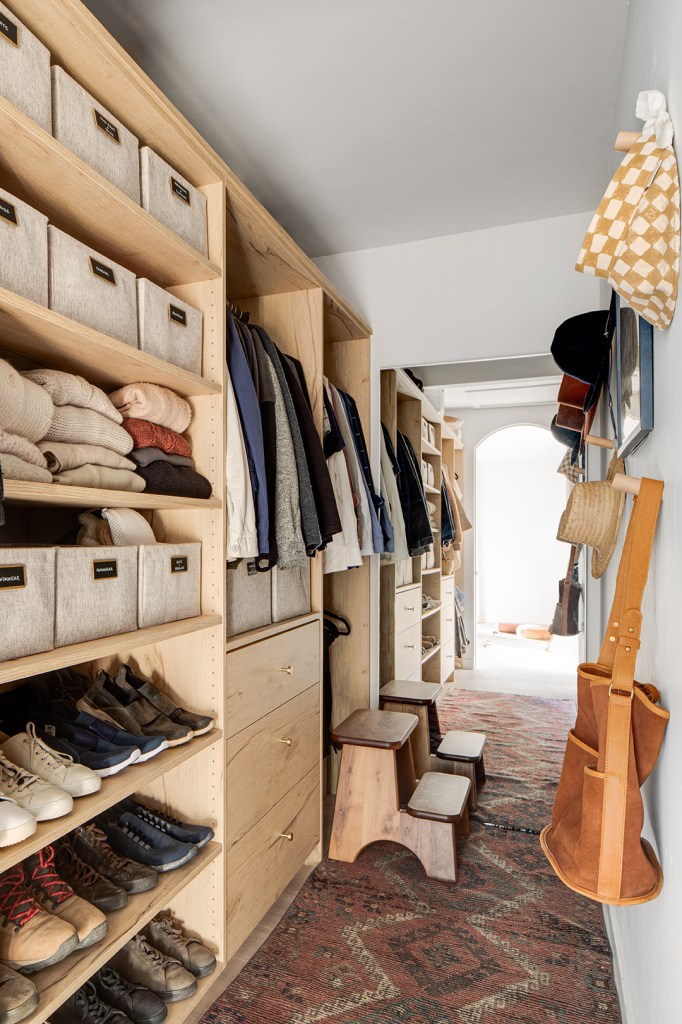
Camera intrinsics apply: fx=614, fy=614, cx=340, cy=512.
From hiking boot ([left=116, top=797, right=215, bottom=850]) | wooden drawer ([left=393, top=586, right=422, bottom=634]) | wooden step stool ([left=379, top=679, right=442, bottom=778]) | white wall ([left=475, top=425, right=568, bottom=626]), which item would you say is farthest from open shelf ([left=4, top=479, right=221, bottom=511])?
white wall ([left=475, top=425, right=568, bottom=626])

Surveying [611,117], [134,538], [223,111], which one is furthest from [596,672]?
[223,111]

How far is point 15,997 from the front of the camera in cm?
99

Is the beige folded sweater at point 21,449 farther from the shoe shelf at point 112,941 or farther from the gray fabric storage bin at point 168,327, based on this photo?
the shoe shelf at point 112,941

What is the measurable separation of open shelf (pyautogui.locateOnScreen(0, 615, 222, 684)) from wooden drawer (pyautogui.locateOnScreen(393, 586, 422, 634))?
72.9 inches

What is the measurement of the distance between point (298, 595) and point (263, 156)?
5.03ft

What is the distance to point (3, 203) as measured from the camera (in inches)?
39.9

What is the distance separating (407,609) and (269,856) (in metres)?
1.85

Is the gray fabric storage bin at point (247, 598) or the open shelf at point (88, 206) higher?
the open shelf at point (88, 206)

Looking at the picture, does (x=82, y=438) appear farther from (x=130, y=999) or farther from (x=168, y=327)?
(x=130, y=999)

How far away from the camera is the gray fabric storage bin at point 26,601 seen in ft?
3.29

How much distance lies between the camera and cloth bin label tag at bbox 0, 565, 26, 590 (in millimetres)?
1000

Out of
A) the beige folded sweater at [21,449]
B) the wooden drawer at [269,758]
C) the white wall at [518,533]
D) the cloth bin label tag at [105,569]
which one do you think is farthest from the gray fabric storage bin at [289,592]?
the white wall at [518,533]

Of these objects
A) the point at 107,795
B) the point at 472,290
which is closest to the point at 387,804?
the point at 107,795

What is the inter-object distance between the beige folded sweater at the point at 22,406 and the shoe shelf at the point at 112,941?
956mm
